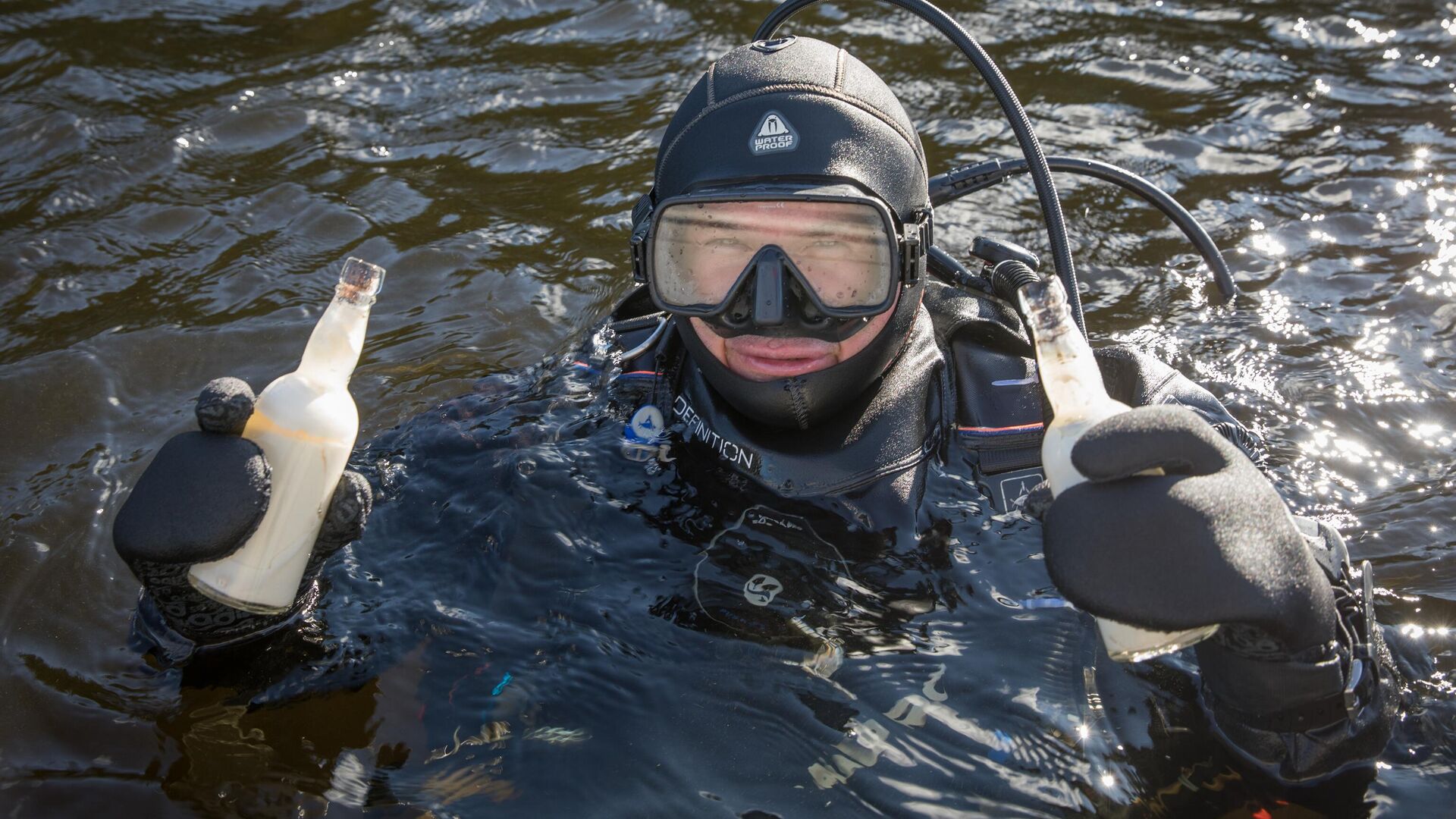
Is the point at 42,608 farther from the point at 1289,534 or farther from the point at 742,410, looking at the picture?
the point at 1289,534

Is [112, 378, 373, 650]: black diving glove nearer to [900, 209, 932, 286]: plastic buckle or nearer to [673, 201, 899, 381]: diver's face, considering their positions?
[673, 201, 899, 381]: diver's face

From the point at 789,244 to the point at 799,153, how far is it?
0.83 ft

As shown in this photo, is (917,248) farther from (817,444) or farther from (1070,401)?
(1070,401)

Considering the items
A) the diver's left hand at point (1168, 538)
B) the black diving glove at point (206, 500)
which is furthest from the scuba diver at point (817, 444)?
the diver's left hand at point (1168, 538)

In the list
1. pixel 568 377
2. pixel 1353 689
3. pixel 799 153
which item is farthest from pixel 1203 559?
pixel 568 377

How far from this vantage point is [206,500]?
2.41m

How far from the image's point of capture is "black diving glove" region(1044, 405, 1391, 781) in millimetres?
2076

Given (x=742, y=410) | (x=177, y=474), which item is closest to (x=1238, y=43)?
(x=742, y=410)

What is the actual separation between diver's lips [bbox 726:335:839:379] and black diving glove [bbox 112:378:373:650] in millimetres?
1095

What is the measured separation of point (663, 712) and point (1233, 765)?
1.33m

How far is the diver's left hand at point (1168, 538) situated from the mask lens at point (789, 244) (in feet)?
3.40

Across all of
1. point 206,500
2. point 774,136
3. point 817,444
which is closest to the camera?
point 206,500

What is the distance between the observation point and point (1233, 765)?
2547mm

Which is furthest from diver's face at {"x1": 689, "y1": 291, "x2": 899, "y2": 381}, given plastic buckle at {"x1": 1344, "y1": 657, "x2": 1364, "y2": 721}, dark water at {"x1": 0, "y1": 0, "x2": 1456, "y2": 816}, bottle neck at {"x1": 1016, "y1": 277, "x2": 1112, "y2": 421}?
plastic buckle at {"x1": 1344, "y1": 657, "x2": 1364, "y2": 721}
